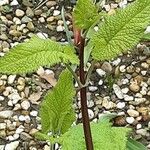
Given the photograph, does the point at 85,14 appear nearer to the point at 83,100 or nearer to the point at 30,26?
the point at 83,100

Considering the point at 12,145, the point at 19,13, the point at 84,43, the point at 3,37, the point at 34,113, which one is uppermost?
the point at 19,13

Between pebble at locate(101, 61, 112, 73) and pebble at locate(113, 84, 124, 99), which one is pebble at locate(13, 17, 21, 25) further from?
pebble at locate(113, 84, 124, 99)

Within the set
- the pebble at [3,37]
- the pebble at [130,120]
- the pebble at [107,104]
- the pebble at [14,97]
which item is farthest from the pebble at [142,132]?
the pebble at [3,37]

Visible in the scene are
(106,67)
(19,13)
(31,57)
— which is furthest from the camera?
(19,13)

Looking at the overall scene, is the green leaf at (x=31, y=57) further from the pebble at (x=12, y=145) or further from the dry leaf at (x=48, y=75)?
the dry leaf at (x=48, y=75)

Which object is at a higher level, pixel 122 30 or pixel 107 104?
pixel 122 30

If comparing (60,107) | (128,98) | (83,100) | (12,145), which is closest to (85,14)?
(83,100)

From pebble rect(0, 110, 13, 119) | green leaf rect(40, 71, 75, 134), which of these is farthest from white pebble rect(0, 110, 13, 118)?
green leaf rect(40, 71, 75, 134)
